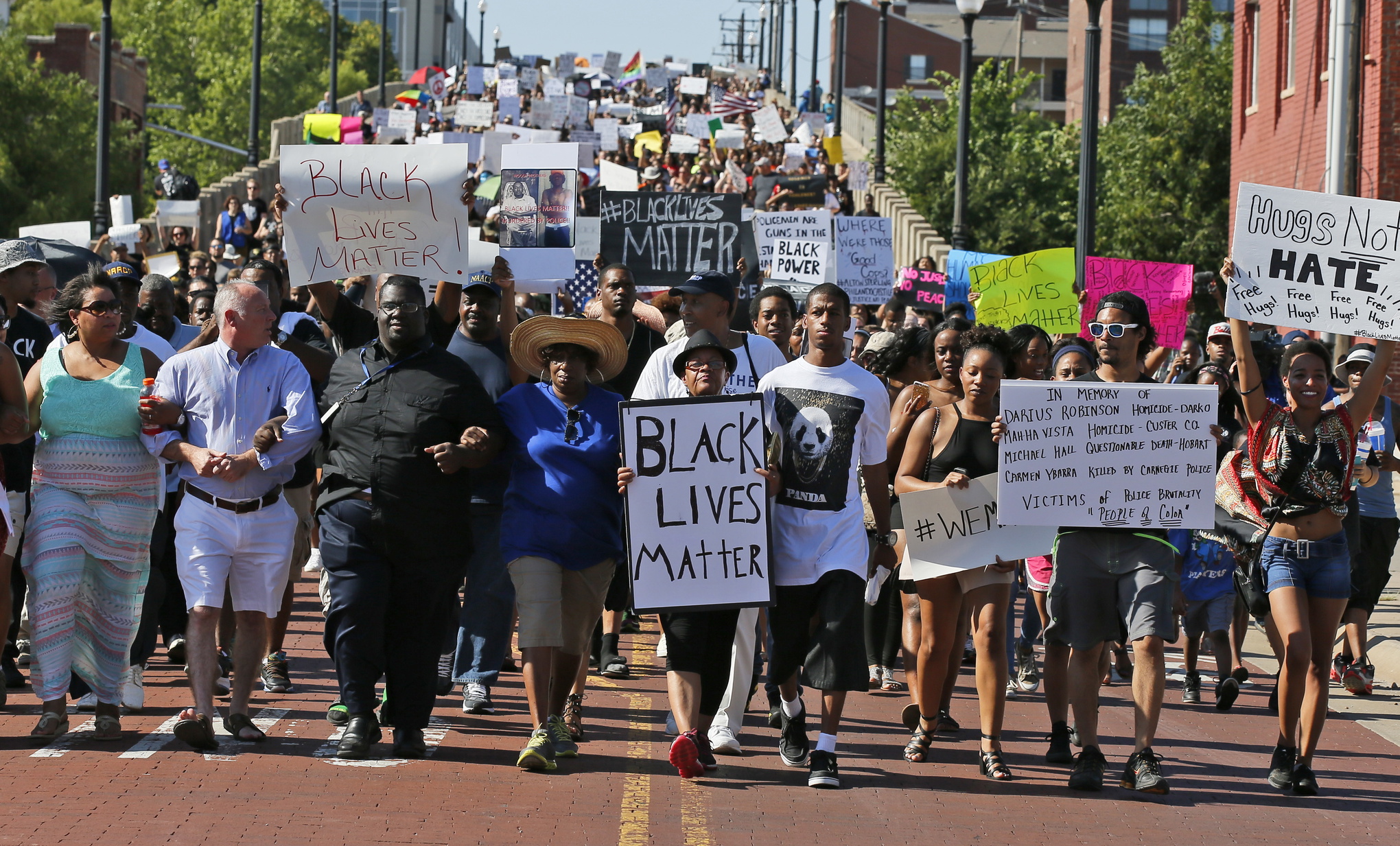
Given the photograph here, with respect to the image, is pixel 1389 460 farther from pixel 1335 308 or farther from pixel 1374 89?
pixel 1374 89

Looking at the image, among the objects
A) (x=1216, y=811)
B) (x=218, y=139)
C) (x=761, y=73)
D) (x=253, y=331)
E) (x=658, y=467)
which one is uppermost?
(x=761, y=73)

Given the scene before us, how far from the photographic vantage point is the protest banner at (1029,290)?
48.9ft

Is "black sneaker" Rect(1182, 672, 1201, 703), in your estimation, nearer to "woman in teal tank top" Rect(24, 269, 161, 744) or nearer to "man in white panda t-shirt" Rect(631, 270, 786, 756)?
"man in white panda t-shirt" Rect(631, 270, 786, 756)

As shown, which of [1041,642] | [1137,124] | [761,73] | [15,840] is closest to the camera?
[15,840]

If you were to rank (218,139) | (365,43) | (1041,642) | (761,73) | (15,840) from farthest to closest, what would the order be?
(365,43) < (761,73) < (218,139) < (1041,642) < (15,840)

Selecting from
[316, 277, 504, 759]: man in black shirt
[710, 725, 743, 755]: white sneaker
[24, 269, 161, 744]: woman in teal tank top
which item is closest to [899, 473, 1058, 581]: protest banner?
[710, 725, 743, 755]: white sneaker

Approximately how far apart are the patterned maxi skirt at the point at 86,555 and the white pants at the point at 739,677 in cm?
273

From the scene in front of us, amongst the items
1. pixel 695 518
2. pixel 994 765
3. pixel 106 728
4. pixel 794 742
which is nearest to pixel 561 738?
pixel 794 742

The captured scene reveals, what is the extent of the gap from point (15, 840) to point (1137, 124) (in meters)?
40.3

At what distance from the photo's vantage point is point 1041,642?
39.1 feet

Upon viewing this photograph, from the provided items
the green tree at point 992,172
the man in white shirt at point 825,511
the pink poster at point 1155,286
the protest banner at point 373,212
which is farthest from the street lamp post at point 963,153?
the green tree at point 992,172

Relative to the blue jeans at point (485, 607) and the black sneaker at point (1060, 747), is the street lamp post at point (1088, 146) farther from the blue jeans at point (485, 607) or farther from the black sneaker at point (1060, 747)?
the blue jeans at point (485, 607)

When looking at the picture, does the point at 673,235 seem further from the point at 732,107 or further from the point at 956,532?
the point at 732,107

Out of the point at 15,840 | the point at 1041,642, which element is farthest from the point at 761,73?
the point at 15,840
